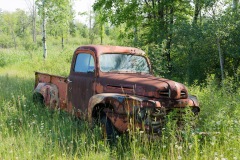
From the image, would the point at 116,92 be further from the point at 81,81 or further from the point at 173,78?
the point at 173,78

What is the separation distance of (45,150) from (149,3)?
410 inches

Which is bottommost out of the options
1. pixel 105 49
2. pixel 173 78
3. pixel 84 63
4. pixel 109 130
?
pixel 109 130

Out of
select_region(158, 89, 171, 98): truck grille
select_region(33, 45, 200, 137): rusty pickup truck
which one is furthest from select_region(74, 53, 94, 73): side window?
select_region(158, 89, 171, 98): truck grille

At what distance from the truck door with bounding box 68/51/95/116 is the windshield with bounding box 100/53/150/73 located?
0.25m

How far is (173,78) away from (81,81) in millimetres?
5698

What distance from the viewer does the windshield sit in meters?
5.61

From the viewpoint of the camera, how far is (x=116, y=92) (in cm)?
505

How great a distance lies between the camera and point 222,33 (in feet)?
31.2

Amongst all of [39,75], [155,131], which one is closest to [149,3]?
[39,75]

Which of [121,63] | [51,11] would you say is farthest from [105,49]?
[51,11]

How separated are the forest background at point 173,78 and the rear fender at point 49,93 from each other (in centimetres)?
29

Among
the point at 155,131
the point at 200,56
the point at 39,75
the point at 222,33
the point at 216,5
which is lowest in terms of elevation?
the point at 155,131

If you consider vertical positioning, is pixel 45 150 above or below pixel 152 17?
below

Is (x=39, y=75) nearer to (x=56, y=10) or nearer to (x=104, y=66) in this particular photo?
(x=104, y=66)
